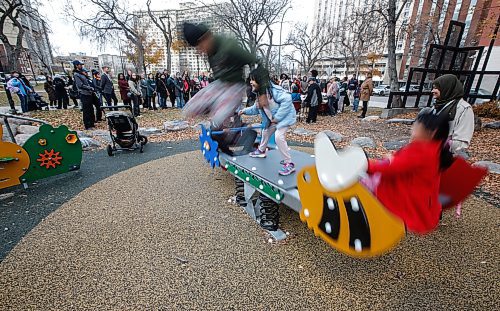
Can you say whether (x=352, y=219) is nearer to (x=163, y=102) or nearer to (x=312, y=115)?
(x=312, y=115)

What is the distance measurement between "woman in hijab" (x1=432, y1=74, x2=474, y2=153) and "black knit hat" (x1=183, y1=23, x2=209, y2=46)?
2503 millimetres

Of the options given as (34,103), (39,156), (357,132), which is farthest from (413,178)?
(34,103)

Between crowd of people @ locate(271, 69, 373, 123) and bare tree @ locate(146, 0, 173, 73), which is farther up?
bare tree @ locate(146, 0, 173, 73)

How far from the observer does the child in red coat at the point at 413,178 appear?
1.43m

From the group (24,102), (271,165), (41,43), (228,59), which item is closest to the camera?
(228,59)

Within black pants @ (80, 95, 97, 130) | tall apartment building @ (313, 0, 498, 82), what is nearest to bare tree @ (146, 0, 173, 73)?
black pants @ (80, 95, 97, 130)

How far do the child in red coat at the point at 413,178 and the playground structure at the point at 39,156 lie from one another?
466cm

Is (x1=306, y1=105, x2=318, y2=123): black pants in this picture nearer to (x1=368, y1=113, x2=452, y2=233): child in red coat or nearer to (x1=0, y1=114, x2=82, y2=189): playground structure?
(x1=0, y1=114, x2=82, y2=189): playground structure

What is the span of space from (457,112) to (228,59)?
7.73 feet

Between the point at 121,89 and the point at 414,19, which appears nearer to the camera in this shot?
the point at 121,89

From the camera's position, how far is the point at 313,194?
186 centimetres

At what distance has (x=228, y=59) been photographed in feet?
8.37

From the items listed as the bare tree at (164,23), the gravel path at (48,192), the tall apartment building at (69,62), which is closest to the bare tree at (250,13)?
the bare tree at (164,23)

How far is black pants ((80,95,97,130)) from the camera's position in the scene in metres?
7.54
